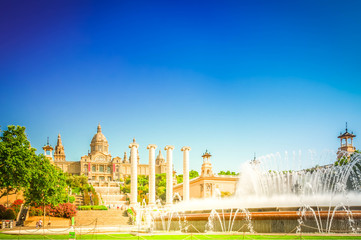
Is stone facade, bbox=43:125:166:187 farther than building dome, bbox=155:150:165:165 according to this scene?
No

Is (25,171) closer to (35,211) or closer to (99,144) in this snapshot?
(35,211)

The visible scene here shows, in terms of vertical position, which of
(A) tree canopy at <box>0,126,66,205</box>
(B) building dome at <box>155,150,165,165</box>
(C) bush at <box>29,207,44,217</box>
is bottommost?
(C) bush at <box>29,207,44,217</box>

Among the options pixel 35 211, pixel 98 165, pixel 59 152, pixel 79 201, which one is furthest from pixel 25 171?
pixel 59 152

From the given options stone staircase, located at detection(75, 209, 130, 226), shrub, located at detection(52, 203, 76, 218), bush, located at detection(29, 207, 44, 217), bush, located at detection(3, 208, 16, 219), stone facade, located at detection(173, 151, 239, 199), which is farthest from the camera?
stone facade, located at detection(173, 151, 239, 199)

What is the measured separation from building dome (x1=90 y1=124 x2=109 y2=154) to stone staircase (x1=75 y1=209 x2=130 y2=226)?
9339cm

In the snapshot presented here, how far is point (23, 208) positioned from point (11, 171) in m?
13.4

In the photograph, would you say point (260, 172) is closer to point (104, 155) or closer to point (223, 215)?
point (223, 215)

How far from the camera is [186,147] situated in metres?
52.2

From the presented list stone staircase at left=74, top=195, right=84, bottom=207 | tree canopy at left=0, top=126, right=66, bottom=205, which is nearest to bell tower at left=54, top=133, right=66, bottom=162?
stone staircase at left=74, top=195, right=84, bottom=207

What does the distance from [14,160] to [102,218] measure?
40.9 ft

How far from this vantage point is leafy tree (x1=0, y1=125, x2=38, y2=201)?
33.0 meters

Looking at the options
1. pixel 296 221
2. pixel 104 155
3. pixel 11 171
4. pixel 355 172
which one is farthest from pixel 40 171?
pixel 104 155

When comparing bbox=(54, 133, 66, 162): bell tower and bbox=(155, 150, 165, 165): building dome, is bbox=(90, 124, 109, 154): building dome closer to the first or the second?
bbox=(54, 133, 66, 162): bell tower

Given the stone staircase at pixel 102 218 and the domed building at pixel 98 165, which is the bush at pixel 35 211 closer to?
the stone staircase at pixel 102 218
